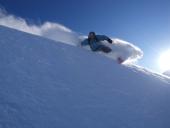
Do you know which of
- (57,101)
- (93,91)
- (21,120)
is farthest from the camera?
(93,91)

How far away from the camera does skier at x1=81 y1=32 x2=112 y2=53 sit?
10.7m

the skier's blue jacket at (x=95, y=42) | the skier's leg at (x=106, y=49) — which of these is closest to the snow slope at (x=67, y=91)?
the skier's blue jacket at (x=95, y=42)

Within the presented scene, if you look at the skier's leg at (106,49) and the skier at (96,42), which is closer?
the skier at (96,42)

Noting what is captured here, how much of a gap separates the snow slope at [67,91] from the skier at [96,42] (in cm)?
292

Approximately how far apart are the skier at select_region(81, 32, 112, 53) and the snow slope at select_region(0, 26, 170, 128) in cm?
292

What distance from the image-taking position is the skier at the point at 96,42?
10689 millimetres

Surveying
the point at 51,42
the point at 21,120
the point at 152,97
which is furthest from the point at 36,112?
the point at 51,42

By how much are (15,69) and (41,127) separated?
172 centimetres

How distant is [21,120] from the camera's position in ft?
12.3

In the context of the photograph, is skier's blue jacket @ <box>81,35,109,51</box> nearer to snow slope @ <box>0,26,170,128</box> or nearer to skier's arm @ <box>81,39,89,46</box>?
skier's arm @ <box>81,39,89,46</box>

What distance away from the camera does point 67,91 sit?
5.07 m

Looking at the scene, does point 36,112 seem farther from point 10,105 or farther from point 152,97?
point 152,97

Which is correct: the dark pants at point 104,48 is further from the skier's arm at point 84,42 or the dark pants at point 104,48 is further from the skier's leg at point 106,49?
the skier's arm at point 84,42

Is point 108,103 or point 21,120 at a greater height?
point 108,103
